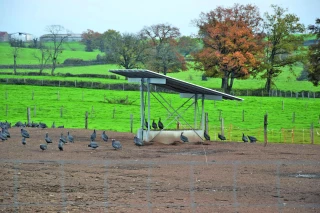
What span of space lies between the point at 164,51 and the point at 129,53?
264 inches

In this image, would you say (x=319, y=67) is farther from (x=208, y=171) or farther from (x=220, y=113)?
(x=208, y=171)

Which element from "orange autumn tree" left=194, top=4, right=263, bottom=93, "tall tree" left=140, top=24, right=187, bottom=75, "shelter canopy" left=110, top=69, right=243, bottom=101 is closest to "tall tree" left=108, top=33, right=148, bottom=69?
"tall tree" left=140, top=24, right=187, bottom=75

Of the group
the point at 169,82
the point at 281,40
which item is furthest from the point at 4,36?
the point at 169,82

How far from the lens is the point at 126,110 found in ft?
212

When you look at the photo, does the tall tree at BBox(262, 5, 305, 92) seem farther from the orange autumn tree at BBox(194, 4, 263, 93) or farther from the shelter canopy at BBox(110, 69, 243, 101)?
the shelter canopy at BBox(110, 69, 243, 101)

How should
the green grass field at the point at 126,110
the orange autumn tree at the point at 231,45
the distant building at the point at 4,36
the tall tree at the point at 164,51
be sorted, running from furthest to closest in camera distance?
1. the distant building at the point at 4,36
2. the tall tree at the point at 164,51
3. the orange autumn tree at the point at 231,45
4. the green grass field at the point at 126,110

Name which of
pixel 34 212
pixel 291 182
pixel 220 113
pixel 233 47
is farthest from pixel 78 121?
pixel 34 212

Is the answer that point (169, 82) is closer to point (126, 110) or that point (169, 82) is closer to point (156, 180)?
point (156, 180)

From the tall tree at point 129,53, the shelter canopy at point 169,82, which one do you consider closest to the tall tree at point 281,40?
the tall tree at point 129,53

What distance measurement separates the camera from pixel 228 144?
3897 cm

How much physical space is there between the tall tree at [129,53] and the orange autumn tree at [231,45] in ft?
60.7

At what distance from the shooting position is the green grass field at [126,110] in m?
53.3

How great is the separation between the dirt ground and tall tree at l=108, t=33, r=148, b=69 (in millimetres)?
66087

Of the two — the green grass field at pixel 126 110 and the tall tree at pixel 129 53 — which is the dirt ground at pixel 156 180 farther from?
the tall tree at pixel 129 53
